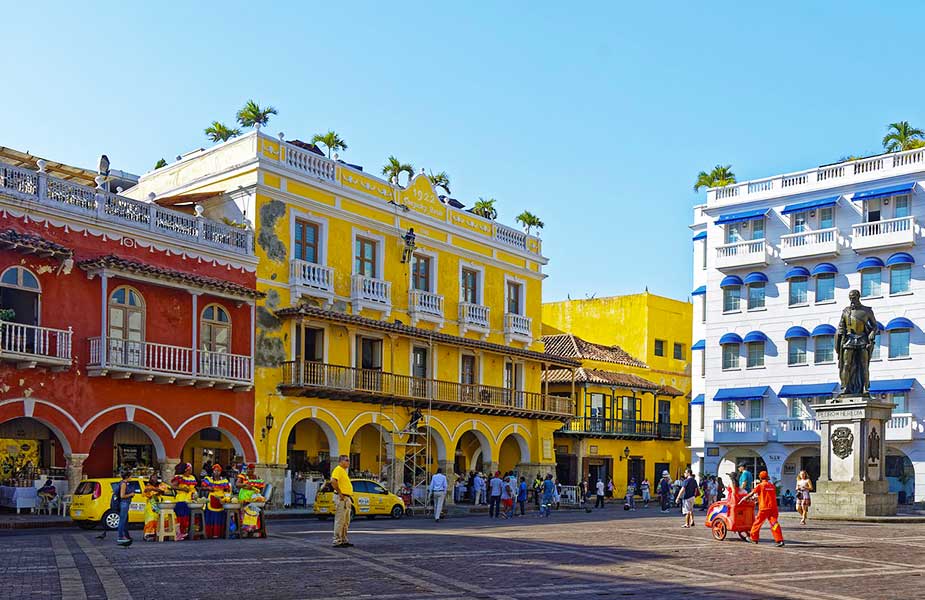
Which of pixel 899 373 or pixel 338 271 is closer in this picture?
pixel 338 271

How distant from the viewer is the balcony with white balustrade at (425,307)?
40.8 m

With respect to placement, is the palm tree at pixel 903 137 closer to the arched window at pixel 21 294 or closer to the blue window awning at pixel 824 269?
the blue window awning at pixel 824 269

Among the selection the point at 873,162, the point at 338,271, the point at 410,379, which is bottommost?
the point at 410,379

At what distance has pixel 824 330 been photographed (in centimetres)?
4703

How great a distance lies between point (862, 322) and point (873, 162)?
19512mm

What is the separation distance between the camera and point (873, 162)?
46531mm

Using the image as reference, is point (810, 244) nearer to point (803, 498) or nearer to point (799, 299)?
point (799, 299)

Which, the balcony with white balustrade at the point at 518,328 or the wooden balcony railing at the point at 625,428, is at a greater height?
the balcony with white balustrade at the point at 518,328

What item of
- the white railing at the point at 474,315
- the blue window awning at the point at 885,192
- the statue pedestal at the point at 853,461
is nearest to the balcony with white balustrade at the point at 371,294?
the white railing at the point at 474,315

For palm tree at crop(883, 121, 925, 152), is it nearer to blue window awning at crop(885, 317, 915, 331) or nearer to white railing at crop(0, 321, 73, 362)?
blue window awning at crop(885, 317, 915, 331)

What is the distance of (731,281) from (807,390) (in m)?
6.26

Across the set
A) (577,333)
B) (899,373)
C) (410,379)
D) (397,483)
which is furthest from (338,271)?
(577,333)

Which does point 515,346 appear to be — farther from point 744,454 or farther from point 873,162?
point 873,162

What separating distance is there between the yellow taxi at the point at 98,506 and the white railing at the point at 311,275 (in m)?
12.2
